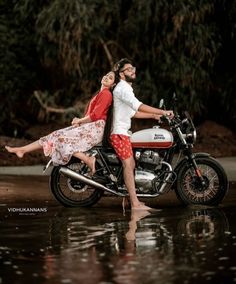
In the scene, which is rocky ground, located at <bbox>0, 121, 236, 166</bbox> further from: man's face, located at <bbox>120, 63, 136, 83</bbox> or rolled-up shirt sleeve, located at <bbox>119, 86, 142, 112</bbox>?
rolled-up shirt sleeve, located at <bbox>119, 86, 142, 112</bbox>

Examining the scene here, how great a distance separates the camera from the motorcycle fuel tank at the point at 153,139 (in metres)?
12.7

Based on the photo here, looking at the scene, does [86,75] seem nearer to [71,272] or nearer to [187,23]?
[187,23]

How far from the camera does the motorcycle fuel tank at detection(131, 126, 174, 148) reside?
12.7 metres

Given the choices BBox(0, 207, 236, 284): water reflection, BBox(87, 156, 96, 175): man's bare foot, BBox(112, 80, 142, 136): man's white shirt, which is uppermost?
BBox(112, 80, 142, 136): man's white shirt

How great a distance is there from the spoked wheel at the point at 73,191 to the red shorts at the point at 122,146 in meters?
0.59

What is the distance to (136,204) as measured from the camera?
12.4 meters

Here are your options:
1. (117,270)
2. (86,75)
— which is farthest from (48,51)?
(117,270)

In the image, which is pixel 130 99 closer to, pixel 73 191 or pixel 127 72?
pixel 127 72

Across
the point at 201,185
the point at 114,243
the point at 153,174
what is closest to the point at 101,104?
the point at 153,174

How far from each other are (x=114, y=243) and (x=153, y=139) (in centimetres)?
329

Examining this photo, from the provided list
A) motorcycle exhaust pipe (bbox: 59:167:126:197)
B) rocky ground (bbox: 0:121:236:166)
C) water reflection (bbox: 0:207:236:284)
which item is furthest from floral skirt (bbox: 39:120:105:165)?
rocky ground (bbox: 0:121:236:166)

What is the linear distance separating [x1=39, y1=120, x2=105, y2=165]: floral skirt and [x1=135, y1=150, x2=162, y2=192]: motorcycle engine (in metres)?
0.61

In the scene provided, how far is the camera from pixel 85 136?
12.6m

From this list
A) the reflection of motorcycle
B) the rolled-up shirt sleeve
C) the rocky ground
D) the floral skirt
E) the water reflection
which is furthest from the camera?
the rocky ground
